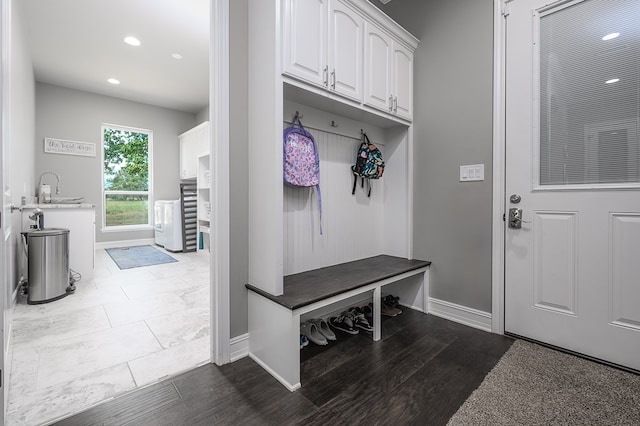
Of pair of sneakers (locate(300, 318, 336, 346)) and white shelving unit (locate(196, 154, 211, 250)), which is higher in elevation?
white shelving unit (locate(196, 154, 211, 250))

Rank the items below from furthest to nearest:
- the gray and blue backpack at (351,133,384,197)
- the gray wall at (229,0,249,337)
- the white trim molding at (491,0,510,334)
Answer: the gray and blue backpack at (351,133,384,197) < the white trim molding at (491,0,510,334) < the gray wall at (229,0,249,337)

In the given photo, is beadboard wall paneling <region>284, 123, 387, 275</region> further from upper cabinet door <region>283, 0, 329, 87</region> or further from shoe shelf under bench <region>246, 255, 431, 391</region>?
upper cabinet door <region>283, 0, 329, 87</region>

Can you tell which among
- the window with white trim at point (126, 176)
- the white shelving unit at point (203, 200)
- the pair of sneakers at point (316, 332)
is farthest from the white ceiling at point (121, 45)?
the pair of sneakers at point (316, 332)

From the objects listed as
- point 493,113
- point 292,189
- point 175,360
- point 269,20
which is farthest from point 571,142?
point 175,360

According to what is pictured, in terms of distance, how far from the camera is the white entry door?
5.43 feet

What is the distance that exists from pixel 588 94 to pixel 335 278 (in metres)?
1.94

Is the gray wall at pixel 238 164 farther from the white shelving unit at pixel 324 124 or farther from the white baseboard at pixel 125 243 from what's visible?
the white baseboard at pixel 125 243

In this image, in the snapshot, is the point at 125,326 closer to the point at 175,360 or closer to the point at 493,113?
the point at 175,360

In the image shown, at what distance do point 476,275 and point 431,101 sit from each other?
145 centimetres

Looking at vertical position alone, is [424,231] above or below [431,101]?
below

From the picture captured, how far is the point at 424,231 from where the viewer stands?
253 centimetres

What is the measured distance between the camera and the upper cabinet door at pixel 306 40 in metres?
1.63

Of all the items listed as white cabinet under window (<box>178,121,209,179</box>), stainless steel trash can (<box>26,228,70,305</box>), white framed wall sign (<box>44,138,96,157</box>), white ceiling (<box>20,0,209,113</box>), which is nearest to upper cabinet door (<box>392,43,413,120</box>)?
white ceiling (<box>20,0,209,113</box>)

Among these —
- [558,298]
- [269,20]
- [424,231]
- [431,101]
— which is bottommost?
[558,298]
